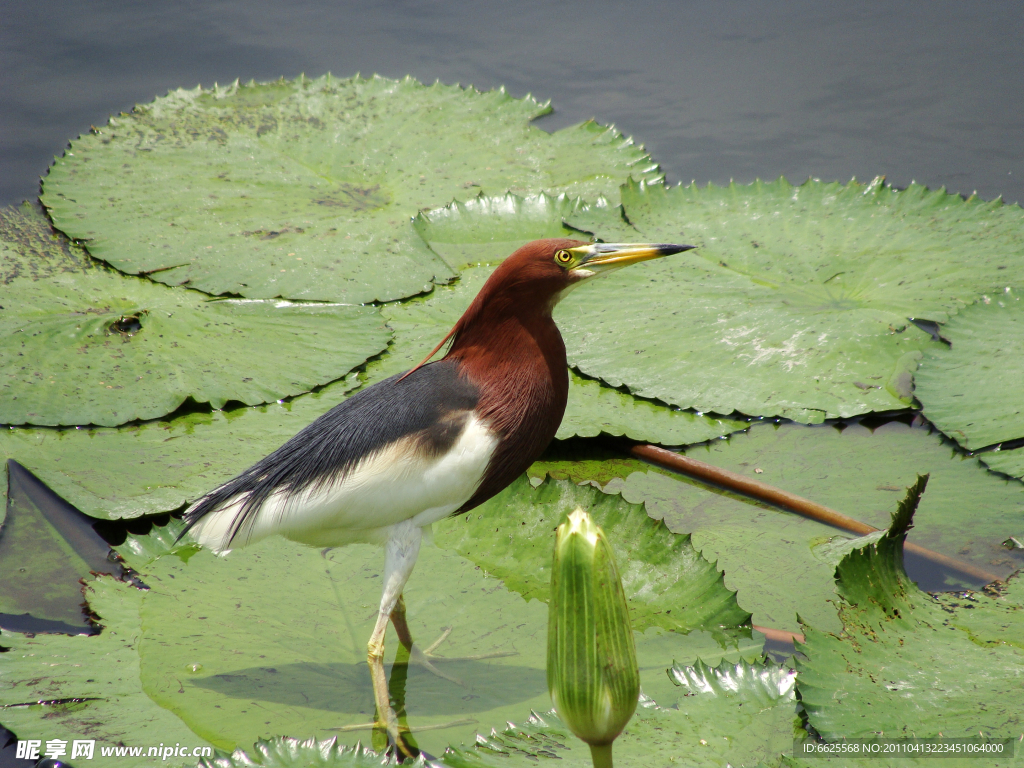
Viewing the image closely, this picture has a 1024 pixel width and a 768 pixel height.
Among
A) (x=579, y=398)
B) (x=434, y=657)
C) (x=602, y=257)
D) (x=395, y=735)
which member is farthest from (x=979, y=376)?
(x=395, y=735)

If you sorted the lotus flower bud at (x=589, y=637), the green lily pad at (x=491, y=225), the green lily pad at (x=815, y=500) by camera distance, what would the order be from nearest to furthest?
the lotus flower bud at (x=589, y=637) → the green lily pad at (x=815, y=500) → the green lily pad at (x=491, y=225)

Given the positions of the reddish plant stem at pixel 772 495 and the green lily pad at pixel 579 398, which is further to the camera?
the green lily pad at pixel 579 398

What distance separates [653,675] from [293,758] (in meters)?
0.98

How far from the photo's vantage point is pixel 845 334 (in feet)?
10.6

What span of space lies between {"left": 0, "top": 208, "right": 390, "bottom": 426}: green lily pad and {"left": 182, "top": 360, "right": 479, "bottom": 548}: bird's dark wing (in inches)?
31.4

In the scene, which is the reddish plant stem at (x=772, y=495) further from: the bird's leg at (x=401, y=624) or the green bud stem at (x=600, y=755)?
the green bud stem at (x=600, y=755)

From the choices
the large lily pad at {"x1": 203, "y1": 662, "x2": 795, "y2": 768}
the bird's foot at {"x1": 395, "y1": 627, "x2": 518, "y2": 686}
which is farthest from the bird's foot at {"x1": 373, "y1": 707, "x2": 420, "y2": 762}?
the large lily pad at {"x1": 203, "y1": 662, "x2": 795, "y2": 768}

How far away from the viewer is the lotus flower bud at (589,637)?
1.12 m

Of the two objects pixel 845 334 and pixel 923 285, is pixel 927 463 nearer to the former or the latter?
pixel 845 334

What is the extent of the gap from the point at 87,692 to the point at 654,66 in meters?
4.65

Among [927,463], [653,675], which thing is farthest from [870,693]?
[927,463]

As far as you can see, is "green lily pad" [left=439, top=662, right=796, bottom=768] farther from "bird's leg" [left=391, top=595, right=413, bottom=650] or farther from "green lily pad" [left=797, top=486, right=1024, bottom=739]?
"bird's leg" [left=391, top=595, right=413, bottom=650]

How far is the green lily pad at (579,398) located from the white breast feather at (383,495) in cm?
71

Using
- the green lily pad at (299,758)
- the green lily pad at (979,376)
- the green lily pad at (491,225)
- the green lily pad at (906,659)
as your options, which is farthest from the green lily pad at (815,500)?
the green lily pad at (491,225)
